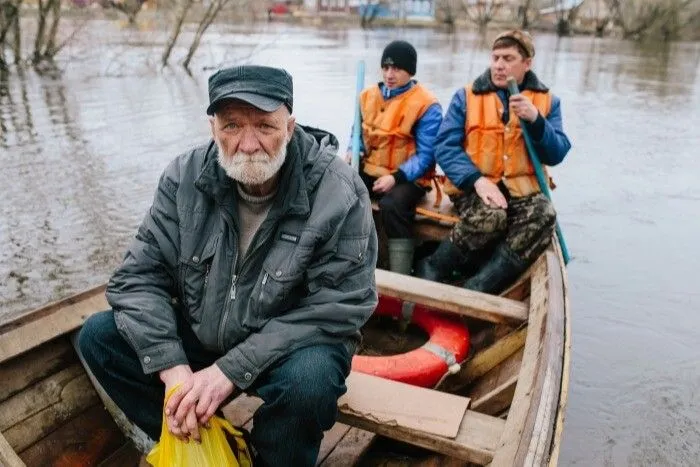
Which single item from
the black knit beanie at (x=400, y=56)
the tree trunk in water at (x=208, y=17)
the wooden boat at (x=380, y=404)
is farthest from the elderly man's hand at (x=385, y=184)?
the tree trunk in water at (x=208, y=17)

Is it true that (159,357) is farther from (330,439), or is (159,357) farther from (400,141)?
(400,141)

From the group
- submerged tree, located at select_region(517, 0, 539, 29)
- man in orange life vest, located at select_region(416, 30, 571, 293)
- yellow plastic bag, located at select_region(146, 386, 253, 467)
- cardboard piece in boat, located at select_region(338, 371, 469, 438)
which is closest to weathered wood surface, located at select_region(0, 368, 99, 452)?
yellow plastic bag, located at select_region(146, 386, 253, 467)

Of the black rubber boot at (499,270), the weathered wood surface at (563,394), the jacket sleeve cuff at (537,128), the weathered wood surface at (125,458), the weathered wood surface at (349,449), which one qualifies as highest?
the jacket sleeve cuff at (537,128)

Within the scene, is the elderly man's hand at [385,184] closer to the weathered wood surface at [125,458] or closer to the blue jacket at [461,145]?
the blue jacket at [461,145]

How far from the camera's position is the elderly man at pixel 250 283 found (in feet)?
6.61

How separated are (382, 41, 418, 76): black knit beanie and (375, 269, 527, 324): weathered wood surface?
1.45 meters

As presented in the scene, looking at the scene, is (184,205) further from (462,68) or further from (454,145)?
(462,68)

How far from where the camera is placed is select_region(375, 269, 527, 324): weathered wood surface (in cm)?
314

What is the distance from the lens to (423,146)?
415 cm

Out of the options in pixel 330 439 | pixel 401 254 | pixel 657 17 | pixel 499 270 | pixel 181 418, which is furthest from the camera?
pixel 657 17

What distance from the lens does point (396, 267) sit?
13.3 ft

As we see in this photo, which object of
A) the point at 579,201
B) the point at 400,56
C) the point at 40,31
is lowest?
the point at 579,201

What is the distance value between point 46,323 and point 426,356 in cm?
163

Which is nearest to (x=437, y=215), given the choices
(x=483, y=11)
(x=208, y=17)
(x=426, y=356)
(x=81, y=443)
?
(x=426, y=356)
